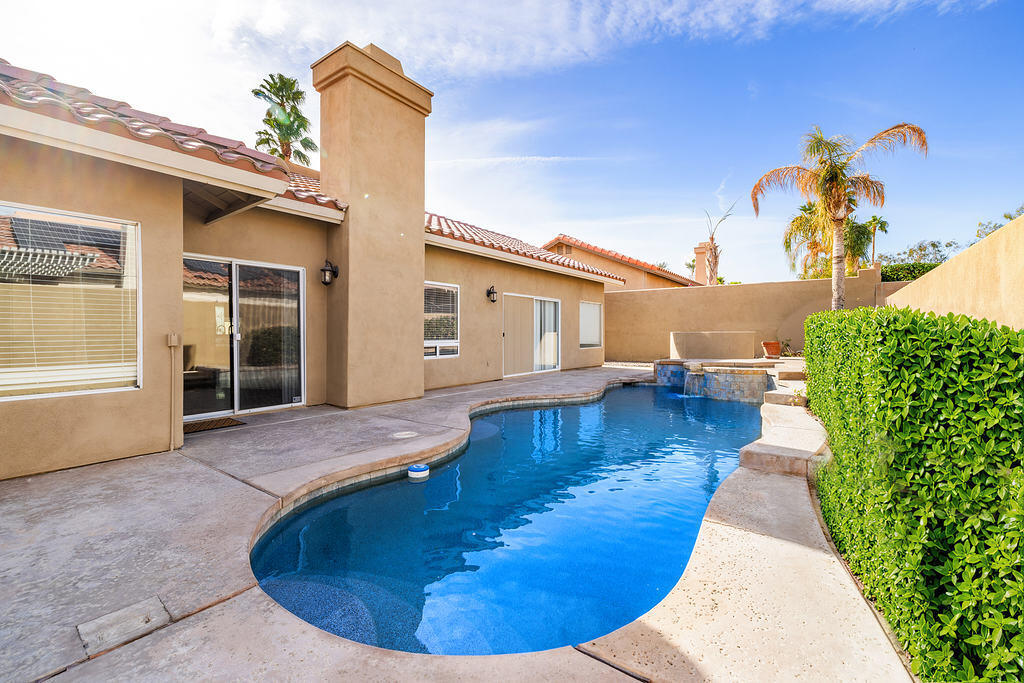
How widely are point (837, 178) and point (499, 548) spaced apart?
1570 centimetres

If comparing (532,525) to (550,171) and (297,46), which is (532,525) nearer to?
(297,46)

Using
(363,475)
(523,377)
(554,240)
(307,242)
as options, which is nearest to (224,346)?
(307,242)

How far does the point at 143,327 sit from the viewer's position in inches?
210

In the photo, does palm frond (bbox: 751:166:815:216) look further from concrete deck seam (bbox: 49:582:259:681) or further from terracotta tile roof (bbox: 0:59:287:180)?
concrete deck seam (bbox: 49:582:259:681)

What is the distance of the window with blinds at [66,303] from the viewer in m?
4.66

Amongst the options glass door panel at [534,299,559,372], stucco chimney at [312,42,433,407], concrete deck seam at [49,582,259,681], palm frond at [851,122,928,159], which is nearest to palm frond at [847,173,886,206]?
palm frond at [851,122,928,159]

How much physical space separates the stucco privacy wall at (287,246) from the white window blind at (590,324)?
10298mm

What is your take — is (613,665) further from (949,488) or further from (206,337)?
(206,337)

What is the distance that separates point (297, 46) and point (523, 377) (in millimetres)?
9850

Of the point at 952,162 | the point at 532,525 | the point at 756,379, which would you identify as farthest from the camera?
the point at 952,162

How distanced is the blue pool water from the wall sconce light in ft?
14.2

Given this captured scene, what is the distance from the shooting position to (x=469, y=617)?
10.3 ft

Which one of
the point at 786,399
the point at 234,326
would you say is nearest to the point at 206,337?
the point at 234,326

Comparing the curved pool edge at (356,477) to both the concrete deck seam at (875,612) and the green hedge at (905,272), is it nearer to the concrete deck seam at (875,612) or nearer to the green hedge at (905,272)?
the concrete deck seam at (875,612)
